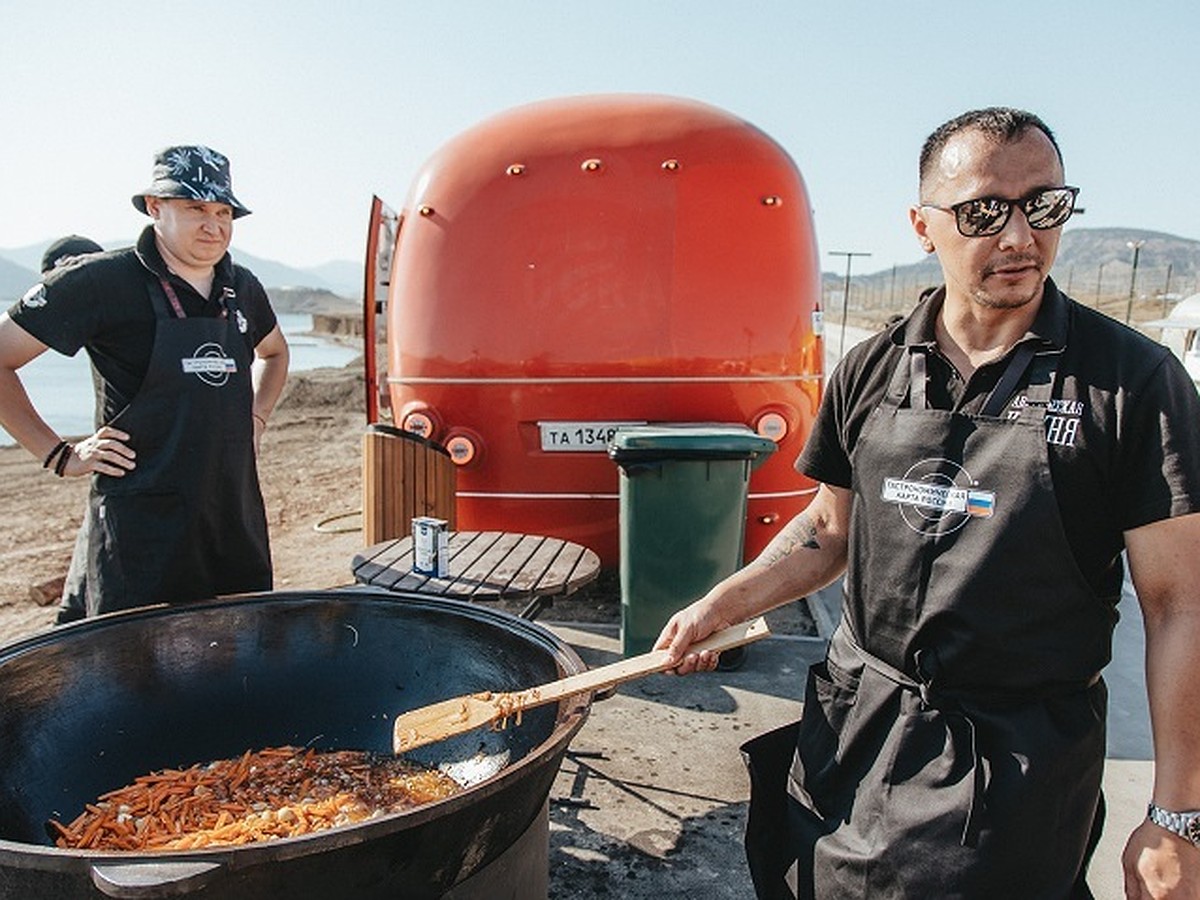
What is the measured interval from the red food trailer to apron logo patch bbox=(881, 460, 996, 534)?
361 cm

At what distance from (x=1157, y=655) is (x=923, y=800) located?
540mm

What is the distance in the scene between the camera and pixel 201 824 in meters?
2.45

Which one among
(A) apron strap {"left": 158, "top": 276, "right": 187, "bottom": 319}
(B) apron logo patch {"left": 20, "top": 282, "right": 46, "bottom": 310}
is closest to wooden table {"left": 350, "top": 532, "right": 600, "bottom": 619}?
(A) apron strap {"left": 158, "top": 276, "right": 187, "bottom": 319}

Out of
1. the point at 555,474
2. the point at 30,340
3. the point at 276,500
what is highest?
the point at 30,340

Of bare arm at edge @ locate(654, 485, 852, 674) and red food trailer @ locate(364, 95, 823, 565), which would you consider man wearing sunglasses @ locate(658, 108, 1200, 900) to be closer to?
bare arm at edge @ locate(654, 485, 852, 674)

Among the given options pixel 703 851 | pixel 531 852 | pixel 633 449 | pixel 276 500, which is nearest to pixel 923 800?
pixel 531 852

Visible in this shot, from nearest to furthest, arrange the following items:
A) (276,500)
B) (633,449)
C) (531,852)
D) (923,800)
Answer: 1. (923,800)
2. (531,852)
3. (633,449)
4. (276,500)

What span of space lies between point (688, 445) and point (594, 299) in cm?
123

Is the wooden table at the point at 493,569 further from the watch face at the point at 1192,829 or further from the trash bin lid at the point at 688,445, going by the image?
the watch face at the point at 1192,829

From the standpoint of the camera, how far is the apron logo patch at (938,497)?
1.78m

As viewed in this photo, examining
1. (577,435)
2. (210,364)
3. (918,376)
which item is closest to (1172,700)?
(918,376)

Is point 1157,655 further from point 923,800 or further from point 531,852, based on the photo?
point 531,852

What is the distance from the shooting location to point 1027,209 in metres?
1.78

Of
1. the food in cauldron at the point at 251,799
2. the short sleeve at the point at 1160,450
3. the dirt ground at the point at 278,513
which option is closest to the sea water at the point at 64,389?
the dirt ground at the point at 278,513
